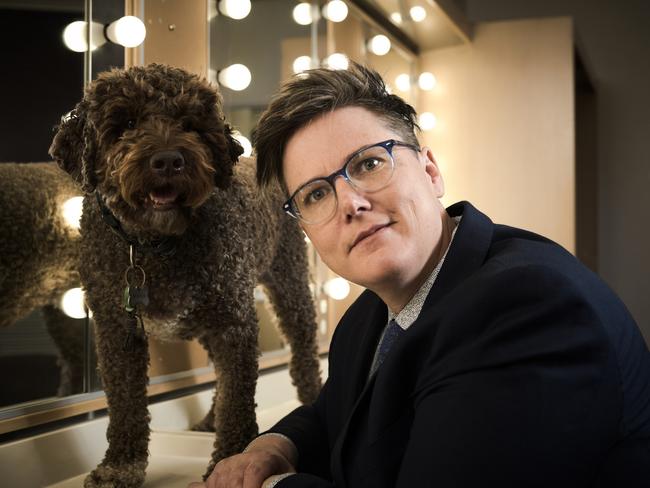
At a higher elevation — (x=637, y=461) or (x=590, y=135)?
(x=590, y=135)

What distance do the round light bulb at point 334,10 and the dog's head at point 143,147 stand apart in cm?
206

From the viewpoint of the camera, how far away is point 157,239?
59.4 inches

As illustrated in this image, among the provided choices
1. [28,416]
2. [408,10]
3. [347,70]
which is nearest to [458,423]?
[347,70]

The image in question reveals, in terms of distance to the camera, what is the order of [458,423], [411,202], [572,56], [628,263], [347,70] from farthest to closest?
1. [628,263]
2. [572,56]
3. [347,70]
4. [411,202]
5. [458,423]

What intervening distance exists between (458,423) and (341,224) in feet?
1.30

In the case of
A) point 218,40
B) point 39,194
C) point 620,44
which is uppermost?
point 620,44

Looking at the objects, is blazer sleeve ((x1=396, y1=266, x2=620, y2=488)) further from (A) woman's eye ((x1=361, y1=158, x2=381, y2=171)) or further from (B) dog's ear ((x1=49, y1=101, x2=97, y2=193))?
(B) dog's ear ((x1=49, y1=101, x2=97, y2=193))

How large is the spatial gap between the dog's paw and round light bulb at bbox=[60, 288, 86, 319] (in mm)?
499

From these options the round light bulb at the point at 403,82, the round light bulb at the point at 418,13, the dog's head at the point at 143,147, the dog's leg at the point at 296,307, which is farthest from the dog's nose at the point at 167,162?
the round light bulb at the point at 403,82

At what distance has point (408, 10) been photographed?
3.96m

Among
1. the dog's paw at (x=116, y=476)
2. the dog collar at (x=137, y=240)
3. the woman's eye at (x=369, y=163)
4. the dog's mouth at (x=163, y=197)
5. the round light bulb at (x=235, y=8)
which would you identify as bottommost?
the dog's paw at (x=116, y=476)

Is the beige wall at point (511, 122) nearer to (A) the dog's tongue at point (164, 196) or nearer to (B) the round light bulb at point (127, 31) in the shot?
(B) the round light bulb at point (127, 31)

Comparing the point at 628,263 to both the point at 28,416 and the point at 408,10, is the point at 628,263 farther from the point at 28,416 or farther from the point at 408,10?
the point at 28,416

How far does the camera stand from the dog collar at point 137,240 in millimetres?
1495
